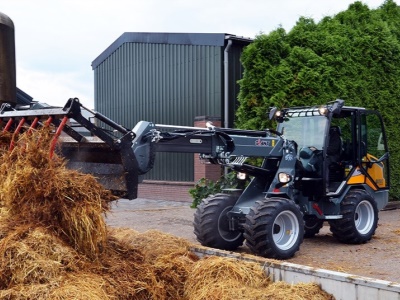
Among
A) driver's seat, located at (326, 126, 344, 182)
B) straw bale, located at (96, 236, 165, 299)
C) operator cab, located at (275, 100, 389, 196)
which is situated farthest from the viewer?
driver's seat, located at (326, 126, 344, 182)

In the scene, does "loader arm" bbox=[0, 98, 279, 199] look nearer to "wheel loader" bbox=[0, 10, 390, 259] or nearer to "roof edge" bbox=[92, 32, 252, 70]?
"wheel loader" bbox=[0, 10, 390, 259]

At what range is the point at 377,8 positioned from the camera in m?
16.7

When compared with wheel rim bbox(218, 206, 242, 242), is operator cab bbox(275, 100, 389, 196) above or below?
above

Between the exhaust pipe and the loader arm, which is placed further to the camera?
the exhaust pipe

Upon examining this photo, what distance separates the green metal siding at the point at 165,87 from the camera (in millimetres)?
17375

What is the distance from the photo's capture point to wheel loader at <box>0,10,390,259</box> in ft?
21.6

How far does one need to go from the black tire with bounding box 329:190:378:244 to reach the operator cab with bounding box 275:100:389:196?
10.7 inches

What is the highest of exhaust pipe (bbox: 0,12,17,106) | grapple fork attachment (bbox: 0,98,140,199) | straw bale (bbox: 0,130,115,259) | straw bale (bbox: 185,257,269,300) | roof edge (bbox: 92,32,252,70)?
roof edge (bbox: 92,32,252,70)

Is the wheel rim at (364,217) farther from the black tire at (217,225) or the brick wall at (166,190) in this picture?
the brick wall at (166,190)

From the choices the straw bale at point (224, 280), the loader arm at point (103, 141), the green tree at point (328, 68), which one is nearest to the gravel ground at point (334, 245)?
the loader arm at point (103, 141)

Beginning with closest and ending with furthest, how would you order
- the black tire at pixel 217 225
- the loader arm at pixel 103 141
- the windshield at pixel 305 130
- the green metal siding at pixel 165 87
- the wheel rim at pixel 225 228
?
the loader arm at pixel 103 141 < the black tire at pixel 217 225 < the wheel rim at pixel 225 228 < the windshield at pixel 305 130 < the green metal siding at pixel 165 87

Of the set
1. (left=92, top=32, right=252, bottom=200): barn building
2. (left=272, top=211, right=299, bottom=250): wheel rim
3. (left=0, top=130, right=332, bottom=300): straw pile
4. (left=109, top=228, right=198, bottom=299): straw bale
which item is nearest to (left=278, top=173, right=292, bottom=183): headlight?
(left=272, top=211, right=299, bottom=250): wheel rim

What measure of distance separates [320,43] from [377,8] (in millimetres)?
3572

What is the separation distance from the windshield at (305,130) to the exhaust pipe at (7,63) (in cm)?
452
